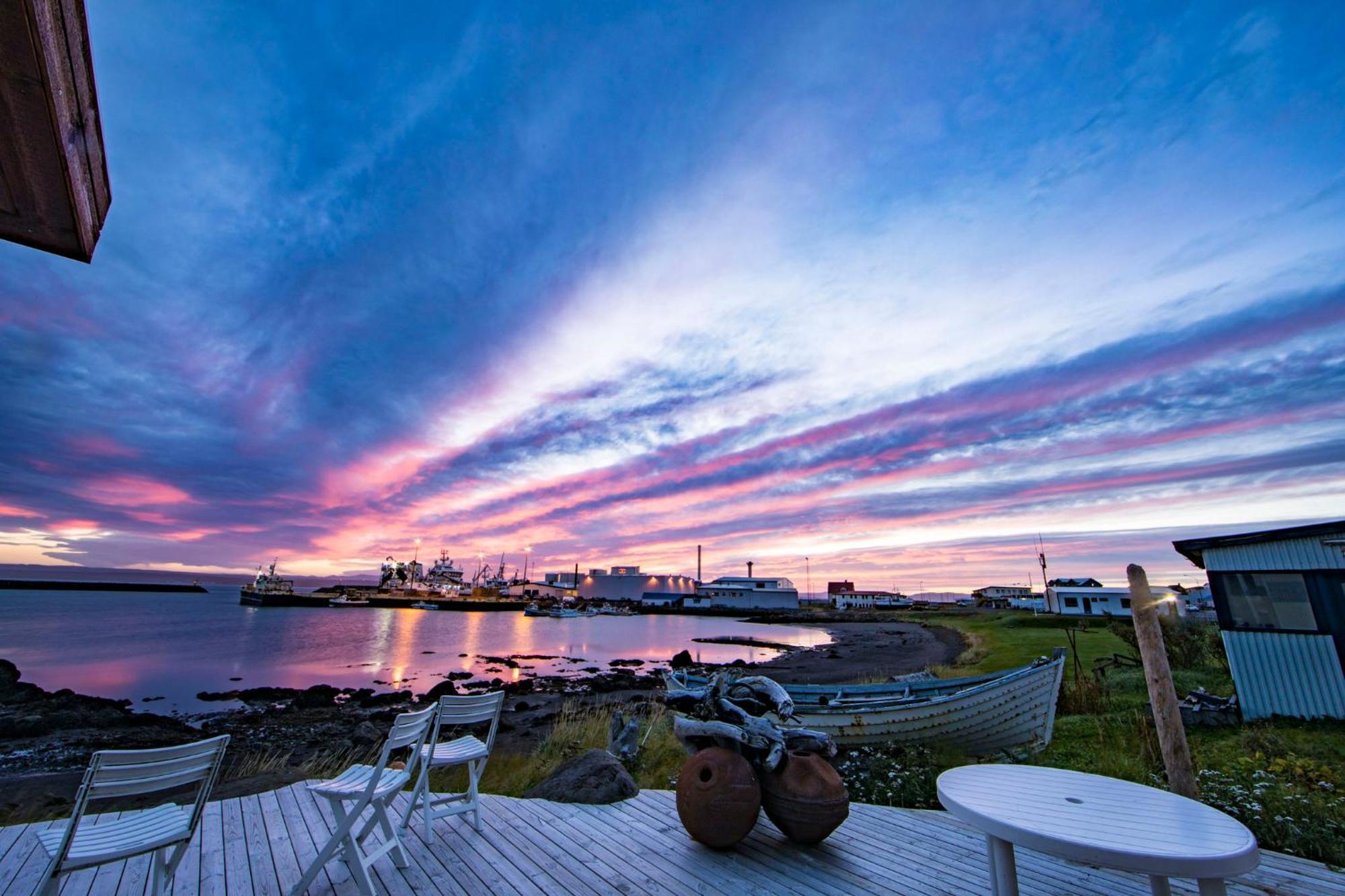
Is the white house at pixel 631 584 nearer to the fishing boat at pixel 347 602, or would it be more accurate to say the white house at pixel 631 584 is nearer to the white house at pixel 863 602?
the white house at pixel 863 602

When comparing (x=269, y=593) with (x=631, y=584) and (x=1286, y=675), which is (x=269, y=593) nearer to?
(x=631, y=584)

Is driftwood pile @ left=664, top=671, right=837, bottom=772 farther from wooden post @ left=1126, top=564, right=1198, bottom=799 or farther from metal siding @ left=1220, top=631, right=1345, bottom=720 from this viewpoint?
metal siding @ left=1220, top=631, right=1345, bottom=720

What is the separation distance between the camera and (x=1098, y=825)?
10.2 feet

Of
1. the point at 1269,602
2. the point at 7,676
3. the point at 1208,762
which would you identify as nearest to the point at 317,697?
the point at 7,676

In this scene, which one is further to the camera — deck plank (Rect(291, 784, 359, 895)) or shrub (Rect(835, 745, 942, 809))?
shrub (Rect(835, 745, 942, 809))

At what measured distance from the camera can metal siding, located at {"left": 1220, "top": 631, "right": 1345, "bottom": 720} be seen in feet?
30.6

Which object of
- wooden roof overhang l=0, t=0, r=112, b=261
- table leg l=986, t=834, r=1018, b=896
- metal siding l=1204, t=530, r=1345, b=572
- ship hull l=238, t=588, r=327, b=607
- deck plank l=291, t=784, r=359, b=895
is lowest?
deck plank l=291, t=784, r=359, b=895

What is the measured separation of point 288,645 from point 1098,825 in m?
50.7

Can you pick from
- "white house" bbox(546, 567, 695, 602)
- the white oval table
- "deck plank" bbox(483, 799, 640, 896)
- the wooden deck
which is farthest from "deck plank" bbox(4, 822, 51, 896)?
"white house" bbox(546, 567, 695, 602)

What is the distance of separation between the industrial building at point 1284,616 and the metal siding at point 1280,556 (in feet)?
0.04

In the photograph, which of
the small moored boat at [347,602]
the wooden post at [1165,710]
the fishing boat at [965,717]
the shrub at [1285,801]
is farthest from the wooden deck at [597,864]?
the small moored boat at [347,602]

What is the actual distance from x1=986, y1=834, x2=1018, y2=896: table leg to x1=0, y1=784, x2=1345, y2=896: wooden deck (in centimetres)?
58

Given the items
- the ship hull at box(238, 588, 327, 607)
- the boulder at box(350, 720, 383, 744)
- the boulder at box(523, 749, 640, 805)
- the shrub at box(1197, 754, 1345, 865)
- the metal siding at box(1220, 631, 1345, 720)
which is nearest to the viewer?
the shrub at box(1197, 754, 1345, 865)

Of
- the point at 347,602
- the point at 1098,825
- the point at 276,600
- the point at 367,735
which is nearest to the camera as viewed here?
the point at 1098,825
